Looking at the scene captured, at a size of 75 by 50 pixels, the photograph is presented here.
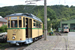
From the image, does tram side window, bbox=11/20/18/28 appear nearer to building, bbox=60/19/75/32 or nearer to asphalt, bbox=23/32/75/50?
asphalt, bbox=23/32/75/50

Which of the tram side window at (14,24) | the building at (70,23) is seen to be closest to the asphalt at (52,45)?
the tram side window at (14,24)

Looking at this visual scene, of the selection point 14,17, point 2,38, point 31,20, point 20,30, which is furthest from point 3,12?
point 2,38

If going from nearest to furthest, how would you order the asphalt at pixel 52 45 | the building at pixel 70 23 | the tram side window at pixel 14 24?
1. the asphalt at pixel 52 45
2. the tram side window at pixel 14 24
3. the building at pixel 70 23

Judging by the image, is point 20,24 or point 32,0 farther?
point 32,0

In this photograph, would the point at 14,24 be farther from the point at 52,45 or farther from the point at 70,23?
the point at 70,23

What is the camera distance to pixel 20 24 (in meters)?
11.1

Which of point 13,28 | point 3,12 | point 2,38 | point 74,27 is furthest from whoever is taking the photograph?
point 74,27

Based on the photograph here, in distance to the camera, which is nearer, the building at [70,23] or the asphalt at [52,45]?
the asphalt at [52,45]

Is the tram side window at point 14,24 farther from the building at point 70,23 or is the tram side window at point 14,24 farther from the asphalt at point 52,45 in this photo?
the building at point 70,23

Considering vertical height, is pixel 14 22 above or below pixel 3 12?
below

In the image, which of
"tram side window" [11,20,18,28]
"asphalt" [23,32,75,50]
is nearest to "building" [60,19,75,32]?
"asphalt" [23,32,75,50]

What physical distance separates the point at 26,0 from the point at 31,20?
2.18m

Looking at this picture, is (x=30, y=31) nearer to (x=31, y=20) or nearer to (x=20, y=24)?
(x=31, y=20)

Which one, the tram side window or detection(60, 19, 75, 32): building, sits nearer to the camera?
the tram side window
